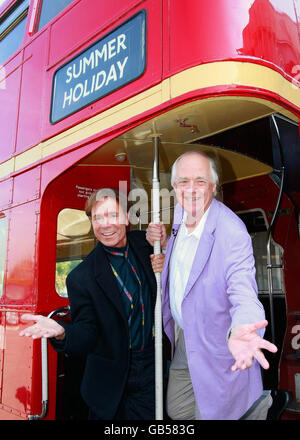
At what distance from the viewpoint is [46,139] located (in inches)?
114

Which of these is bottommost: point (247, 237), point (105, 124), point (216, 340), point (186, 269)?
point (216, 340)

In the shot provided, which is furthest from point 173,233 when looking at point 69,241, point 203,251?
point 69,241

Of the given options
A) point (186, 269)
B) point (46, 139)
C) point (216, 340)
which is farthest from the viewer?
point (46, 139)

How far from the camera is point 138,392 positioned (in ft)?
6.86

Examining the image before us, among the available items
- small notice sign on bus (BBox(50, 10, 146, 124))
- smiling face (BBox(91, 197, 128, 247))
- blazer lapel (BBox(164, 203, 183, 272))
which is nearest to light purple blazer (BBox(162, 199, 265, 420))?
blazer lapel (BBox(164, 203, 183, 272))

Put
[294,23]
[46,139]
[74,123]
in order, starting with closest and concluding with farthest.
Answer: [294,23] → [74,123] → [46,139]

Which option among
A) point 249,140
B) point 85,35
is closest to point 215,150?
point 249,140

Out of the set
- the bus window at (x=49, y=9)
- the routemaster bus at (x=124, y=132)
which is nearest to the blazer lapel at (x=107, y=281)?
the routemaster bus at (x=124, y=132)

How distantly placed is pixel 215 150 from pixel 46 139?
1287 mm

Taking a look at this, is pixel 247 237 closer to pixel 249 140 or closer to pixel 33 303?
pixel 249 140

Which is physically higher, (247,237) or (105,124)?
(105,124)

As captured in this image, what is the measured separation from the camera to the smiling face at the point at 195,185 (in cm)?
197

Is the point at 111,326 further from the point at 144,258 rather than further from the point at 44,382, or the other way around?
the point at 44,382

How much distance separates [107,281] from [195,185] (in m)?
0.71
